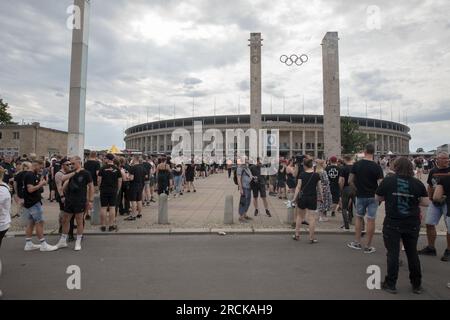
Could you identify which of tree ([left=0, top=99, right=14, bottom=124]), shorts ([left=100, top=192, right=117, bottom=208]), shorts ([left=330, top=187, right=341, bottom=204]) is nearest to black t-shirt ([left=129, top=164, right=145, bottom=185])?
shorts ([left=100, top=192, right=117, bottom=208])

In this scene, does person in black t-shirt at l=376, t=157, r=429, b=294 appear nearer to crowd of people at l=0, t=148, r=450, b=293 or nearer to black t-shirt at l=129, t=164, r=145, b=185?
crowd of people at l=0, t=148, r=450, b=293

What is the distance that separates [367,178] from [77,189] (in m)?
6.37

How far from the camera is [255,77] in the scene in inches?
1623

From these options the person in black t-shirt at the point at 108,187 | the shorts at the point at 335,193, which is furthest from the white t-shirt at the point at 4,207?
Result: the shorts at the point at 335,193

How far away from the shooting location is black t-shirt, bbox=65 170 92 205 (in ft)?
23.8

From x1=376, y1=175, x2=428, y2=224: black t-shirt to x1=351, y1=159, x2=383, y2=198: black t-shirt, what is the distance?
2045 mm

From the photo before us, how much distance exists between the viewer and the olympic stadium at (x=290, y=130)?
336ft

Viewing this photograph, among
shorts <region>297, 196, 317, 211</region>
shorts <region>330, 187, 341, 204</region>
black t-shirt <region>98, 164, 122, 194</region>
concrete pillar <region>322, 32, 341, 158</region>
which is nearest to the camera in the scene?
shorts <region>297, 196, 317, 211</region>

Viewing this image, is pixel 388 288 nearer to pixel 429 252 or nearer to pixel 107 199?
pixel 429 252

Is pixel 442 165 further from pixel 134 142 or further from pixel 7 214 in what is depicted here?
pixel 134 142

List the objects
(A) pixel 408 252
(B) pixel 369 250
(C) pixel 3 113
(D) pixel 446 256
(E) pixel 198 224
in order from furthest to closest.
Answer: (C) pixel 3 113 < (E) pixel 198 224 < (B) pixel 369 250 < (D) pixel 446 256 < (A) pixel 408 252

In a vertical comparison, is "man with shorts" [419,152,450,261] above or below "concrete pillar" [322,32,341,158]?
below

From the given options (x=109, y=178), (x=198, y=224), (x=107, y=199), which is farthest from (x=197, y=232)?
(x=109, y=178)
